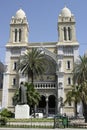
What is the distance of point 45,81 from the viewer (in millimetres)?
67625

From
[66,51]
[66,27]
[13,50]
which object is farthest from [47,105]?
[66,27]

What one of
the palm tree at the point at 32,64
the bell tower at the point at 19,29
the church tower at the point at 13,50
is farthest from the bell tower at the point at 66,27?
the palm tree at the point at 32,64

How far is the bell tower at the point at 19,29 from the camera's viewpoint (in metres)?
73.1

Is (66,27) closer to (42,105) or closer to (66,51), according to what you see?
(66,51)

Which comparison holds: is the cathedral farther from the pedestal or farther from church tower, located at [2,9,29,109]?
the pedestal

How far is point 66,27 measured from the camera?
74.0 meters

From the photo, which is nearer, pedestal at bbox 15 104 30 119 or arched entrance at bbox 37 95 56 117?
pedestal at bbox 15 104 30 119

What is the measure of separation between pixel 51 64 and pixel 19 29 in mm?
13830

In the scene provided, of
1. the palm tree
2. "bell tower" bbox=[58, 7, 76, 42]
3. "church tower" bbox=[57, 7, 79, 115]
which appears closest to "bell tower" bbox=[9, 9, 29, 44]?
"church tower" bbox=[57, 7, 79, 115]

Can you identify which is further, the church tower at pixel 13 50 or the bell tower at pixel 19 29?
the bell tower at pixel 19 29

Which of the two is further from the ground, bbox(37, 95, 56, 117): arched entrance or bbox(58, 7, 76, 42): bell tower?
bbox(58, 7, 76, 42): bell tower

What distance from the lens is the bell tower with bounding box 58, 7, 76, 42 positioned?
237 feet

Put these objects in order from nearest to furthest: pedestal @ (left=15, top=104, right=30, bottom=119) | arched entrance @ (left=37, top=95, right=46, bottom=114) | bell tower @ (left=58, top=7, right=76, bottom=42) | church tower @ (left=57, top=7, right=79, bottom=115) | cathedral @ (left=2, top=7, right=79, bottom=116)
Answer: pedestal @ (left=15, top=104, right=30, bottom=119) < church tower @ (left=57, top=7, right=79, bottom=115) < cathedral @ (left=2, top=7, right=79, bottom=116) < arched entrance @ (left=37, top=95, right=46, bottom=114) < bell tower @ (left=58, top=7, right=76, bottom=42)

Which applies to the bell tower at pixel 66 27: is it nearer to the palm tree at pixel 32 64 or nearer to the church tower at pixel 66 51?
the church tower at pixel 66 51
